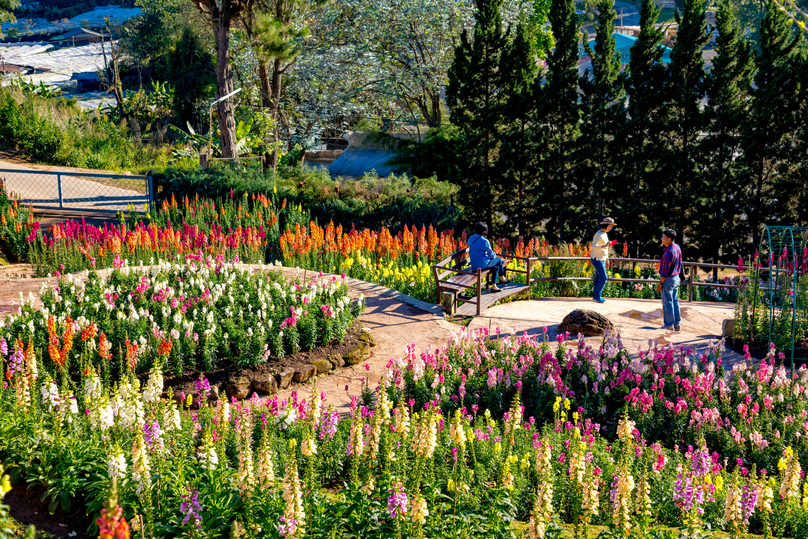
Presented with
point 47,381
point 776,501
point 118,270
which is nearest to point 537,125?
point 118,270

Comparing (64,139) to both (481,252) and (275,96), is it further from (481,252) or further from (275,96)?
(481,252)

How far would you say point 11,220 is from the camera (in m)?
12.2

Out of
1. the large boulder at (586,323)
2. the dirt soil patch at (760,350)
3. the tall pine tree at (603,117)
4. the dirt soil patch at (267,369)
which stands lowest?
the dirt soil patch at (760,350)

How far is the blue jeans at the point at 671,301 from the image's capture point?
9.35 m

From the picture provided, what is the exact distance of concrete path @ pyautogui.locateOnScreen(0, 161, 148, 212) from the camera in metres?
17.1

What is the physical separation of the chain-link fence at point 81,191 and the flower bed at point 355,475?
11139mm

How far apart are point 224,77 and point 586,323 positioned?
1195cm

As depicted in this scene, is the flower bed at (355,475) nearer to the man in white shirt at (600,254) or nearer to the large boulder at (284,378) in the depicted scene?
the large boulder at (284,378)

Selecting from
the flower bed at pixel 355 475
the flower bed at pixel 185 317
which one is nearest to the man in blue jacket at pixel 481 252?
the flower bed at pixel 185 317

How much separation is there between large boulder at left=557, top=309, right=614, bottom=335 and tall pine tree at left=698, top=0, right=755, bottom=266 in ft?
18.0

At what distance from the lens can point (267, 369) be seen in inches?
300

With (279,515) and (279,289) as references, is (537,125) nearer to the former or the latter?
(279,289)

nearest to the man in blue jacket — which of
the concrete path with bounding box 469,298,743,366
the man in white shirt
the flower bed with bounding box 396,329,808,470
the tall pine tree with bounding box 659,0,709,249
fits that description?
the concrete path with bounding box 469,298,743,366

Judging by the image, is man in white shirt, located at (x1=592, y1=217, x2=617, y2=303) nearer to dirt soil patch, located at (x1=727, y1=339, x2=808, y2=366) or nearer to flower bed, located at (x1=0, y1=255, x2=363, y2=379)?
dirt soil patch, located at (x1=727, y1=339, x2=808, y2=366)
